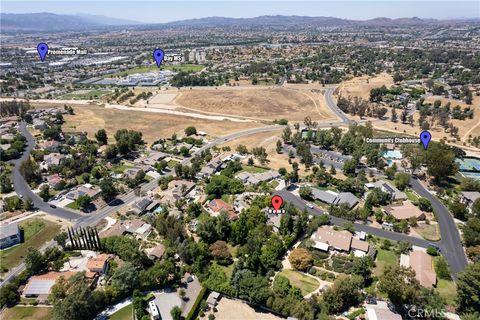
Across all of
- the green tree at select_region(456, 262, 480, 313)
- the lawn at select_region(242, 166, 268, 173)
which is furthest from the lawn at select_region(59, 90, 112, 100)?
the green tree at select_region(456, 262, 480, 313)

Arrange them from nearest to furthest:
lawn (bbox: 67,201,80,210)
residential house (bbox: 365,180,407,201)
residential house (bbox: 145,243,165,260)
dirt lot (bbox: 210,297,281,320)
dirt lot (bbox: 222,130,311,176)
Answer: dirt lot (bbox: 210,297,281,320) → residential house (bbox: 145,243,165,260) → lawn (bbox: 67,201,80,210) → residential house (bbox: 365,180,407,201) → dirt lot (bbox: 222,130,311,176)

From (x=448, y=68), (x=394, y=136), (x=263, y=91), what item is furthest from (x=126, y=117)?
(x=448, y=68)

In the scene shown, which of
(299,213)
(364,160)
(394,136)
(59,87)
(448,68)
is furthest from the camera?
(448,68)

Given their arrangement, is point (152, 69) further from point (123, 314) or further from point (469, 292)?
point (469, 292)

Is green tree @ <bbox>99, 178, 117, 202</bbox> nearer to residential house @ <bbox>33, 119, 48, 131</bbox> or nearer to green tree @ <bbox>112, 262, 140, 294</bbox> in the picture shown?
green tree @ <bbox>112, 262, 140, 294</bbox>

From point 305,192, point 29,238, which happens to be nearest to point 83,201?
point 29,238

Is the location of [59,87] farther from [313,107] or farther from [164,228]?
[164,228]
